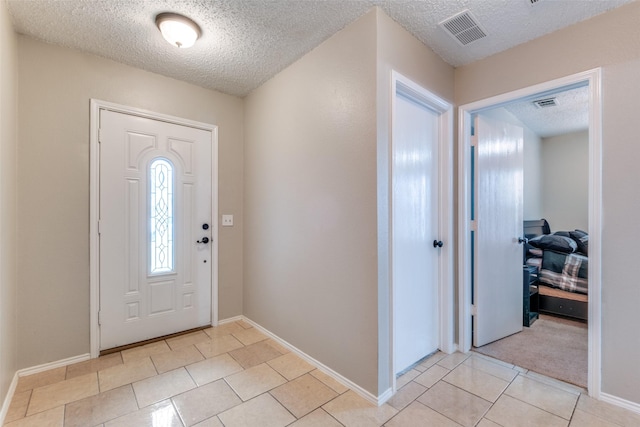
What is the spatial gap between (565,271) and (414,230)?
2.49m

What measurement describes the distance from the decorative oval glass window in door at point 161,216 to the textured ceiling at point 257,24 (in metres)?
0.95

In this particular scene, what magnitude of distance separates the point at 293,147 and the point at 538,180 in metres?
4.85

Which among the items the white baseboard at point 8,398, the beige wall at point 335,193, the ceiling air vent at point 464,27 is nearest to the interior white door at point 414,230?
the beige wall at point 335,193

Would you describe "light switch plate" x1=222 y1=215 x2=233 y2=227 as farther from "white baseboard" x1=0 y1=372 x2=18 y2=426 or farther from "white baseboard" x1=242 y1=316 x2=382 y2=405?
"white baseboard" x1=0 y1=372 x2=18 y2=426

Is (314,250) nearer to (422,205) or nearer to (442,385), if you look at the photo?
(422,205)

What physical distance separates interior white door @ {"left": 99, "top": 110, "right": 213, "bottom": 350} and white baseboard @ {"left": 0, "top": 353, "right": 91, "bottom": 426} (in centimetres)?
19

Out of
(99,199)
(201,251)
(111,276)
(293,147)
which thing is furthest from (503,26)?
(111,276)

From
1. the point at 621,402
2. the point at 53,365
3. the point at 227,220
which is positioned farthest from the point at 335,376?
the point at 53,365

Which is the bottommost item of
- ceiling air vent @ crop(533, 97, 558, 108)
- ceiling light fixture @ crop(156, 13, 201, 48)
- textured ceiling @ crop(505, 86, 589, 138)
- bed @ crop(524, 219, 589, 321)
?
bed @ crop(524, 219, 589, 321)

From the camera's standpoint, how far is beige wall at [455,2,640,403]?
1758mm

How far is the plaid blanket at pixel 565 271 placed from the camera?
326cm

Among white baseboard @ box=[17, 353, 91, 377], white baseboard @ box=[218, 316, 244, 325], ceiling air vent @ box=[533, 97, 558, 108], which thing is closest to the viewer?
white baseboard @ box=[17, 353, 91, 377]

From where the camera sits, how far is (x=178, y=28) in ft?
6.41

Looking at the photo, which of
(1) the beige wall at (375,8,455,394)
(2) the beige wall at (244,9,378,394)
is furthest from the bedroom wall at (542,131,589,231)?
(2) the beige wall at (244,9,378,394)
